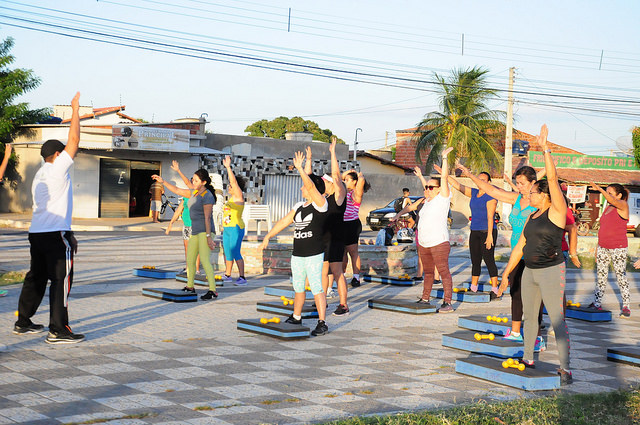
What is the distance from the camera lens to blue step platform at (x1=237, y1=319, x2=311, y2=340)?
8492 millimetres

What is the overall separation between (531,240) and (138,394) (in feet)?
12.7

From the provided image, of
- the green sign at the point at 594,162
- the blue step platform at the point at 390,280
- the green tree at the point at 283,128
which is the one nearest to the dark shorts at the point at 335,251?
the blue step platform at the point at 390,280

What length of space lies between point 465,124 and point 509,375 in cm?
3661

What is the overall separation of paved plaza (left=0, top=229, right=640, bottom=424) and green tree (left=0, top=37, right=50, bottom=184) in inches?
923

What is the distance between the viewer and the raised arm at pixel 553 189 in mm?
6816

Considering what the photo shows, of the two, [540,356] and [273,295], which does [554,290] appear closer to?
[540,356]

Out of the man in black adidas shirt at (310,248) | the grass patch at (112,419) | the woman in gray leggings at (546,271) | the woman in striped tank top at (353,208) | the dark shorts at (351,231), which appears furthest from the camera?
the dark shorts at (351,231)

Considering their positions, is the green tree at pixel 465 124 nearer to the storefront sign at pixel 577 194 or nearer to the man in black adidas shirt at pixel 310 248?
the storefront sign at pixel 577 194

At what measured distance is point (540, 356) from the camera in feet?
27.4

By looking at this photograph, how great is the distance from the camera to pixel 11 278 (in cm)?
1269

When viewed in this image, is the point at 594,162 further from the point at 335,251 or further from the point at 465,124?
the point at 335,251

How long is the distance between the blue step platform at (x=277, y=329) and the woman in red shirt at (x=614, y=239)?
511 cm

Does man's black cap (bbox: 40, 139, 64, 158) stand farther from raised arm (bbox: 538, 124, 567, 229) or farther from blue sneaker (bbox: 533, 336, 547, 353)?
blue sneaker (bbox: 533, 336, 547, 353)


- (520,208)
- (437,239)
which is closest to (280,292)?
(437,239)
